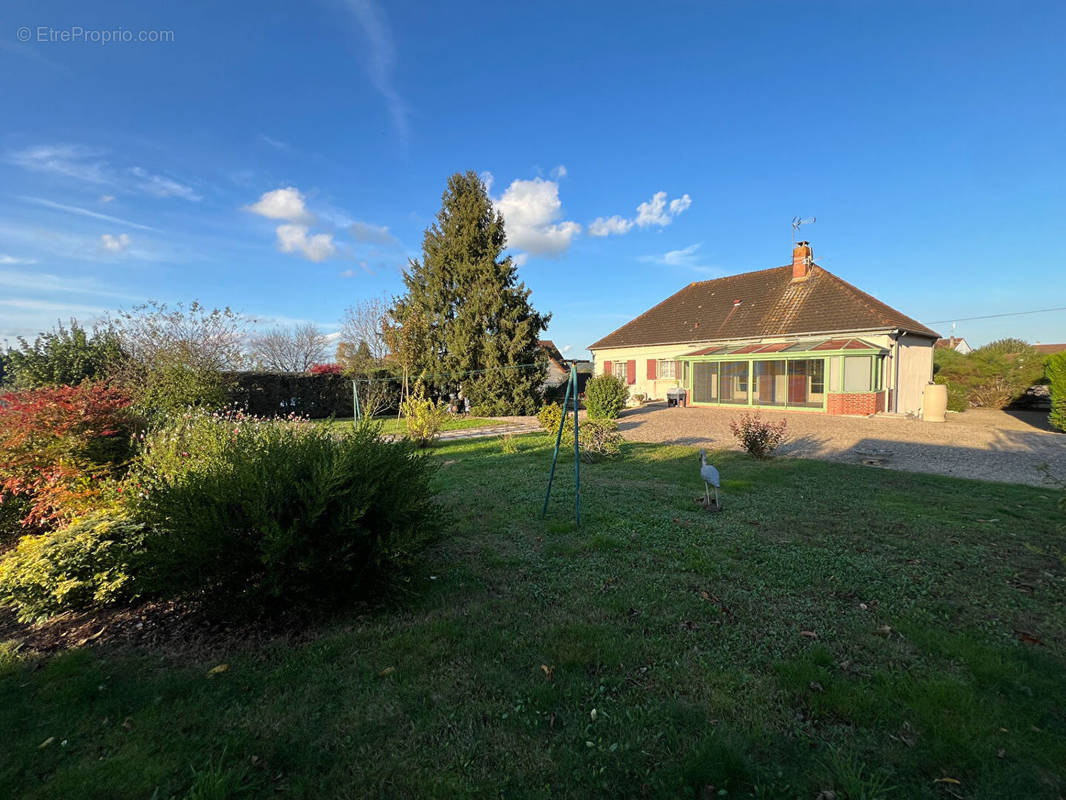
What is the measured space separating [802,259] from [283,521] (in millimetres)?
23912

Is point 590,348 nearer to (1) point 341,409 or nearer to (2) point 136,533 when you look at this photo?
(1) point 341,409

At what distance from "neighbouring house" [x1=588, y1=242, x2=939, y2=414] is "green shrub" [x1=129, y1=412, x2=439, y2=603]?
17.6 metres

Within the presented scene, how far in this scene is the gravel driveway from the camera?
8414mm

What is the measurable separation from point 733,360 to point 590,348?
10.00m

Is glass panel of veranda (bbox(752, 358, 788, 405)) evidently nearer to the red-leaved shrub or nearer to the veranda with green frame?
the veranda with green frame

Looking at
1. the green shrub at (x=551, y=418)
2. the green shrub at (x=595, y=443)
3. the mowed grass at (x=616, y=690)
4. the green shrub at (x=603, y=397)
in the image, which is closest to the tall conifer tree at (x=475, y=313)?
the green shrub at (x=603, y=397)

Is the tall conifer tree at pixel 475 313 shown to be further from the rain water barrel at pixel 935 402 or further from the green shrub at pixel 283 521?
the green shrub at pixel 283 521

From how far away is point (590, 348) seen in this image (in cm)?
2800

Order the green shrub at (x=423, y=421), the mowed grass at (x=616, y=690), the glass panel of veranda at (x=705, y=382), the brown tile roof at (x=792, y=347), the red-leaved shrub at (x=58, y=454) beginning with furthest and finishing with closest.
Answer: the glass panel of veranda at (x=705, y=382) < the brown tile roof at (x=792, y=347) < the green shrub at (x=423, y=421) < the red-leaved shrub at (x=58, y=454) < the mowed grass at (x=616, y=690)

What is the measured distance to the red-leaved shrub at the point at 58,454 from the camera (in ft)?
14.8

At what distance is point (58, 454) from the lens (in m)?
4.70

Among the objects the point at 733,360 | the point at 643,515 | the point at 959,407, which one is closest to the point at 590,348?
the point at 733,360

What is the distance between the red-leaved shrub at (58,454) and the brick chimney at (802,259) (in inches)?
946

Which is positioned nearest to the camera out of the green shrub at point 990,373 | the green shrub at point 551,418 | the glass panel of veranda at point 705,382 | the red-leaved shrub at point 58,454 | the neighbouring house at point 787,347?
the red-leaved shrub at point 58,454
